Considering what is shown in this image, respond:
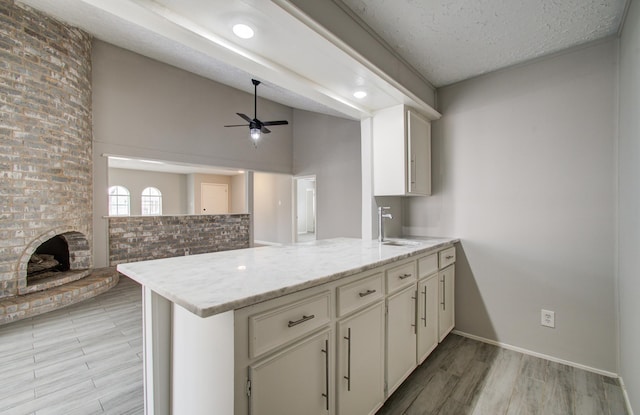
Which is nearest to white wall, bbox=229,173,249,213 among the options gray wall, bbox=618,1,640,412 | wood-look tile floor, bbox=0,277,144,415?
wood-look tile floor, bbox=0,277,144,415

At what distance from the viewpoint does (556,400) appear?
1.76 m

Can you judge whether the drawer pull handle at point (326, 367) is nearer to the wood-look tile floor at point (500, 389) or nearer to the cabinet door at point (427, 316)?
the wood-look tile floor at point (500, 389)

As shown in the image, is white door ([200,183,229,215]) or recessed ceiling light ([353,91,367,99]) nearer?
recessed ceiling light ([353,91,367,99])

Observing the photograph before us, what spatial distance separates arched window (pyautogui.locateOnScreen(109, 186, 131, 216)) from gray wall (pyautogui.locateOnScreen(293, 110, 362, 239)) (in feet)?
21.6

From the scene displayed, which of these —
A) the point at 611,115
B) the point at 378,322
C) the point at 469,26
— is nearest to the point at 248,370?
the point at 378,322

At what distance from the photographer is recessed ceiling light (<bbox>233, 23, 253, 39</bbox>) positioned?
4.57 feet

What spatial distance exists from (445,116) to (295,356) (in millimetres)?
2626

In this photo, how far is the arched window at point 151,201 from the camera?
389 inches

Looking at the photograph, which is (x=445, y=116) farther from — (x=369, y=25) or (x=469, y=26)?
(x=369, y=25)

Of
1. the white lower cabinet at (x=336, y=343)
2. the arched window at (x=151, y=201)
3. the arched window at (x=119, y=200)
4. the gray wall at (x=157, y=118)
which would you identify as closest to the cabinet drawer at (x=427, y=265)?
the white lower cabinet at (x=336, y=343)

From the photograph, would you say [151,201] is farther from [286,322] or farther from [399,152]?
[286,322]

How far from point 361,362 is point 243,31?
178 cm

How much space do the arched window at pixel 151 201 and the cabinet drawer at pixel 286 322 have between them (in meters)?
10.6

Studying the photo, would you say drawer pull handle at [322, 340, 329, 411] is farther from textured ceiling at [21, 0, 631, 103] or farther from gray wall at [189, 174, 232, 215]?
gray wall at [189, 174, 232, 215]
